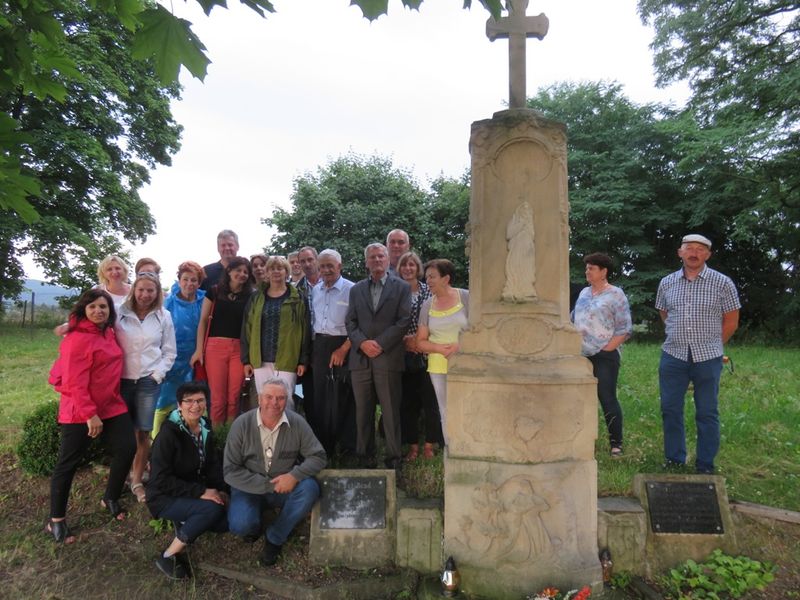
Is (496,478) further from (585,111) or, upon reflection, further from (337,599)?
(585,111)

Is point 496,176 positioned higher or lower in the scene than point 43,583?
higher

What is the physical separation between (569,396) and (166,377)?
3342 mm

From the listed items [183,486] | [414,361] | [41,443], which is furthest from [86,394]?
[414,361]

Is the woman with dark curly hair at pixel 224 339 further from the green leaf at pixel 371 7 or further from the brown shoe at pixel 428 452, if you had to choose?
the green leaf at pixel 371 7

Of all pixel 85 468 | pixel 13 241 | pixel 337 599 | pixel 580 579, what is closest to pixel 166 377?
→ pixel 85 468

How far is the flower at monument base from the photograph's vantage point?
3.12m

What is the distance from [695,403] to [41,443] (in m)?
5.54

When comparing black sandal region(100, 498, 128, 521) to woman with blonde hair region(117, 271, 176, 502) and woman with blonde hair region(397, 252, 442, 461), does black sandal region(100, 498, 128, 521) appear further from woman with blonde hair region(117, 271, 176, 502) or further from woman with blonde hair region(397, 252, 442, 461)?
woman with blonde hair region(397, 252, 442, 461)

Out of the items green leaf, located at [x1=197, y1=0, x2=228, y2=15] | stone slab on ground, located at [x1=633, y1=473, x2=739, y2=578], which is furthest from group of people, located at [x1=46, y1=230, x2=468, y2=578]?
green leaf, located at [x1=197, y1=0, x2=228, y2=15]

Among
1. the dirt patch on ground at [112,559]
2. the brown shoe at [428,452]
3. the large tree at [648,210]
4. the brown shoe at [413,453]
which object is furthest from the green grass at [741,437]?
the large tree at [648,210]

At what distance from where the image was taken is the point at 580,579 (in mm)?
3363

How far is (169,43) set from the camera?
1789 millimetres

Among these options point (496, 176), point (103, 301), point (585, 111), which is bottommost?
point (103, 301)

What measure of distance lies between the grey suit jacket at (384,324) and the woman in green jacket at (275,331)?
0.53 meters
